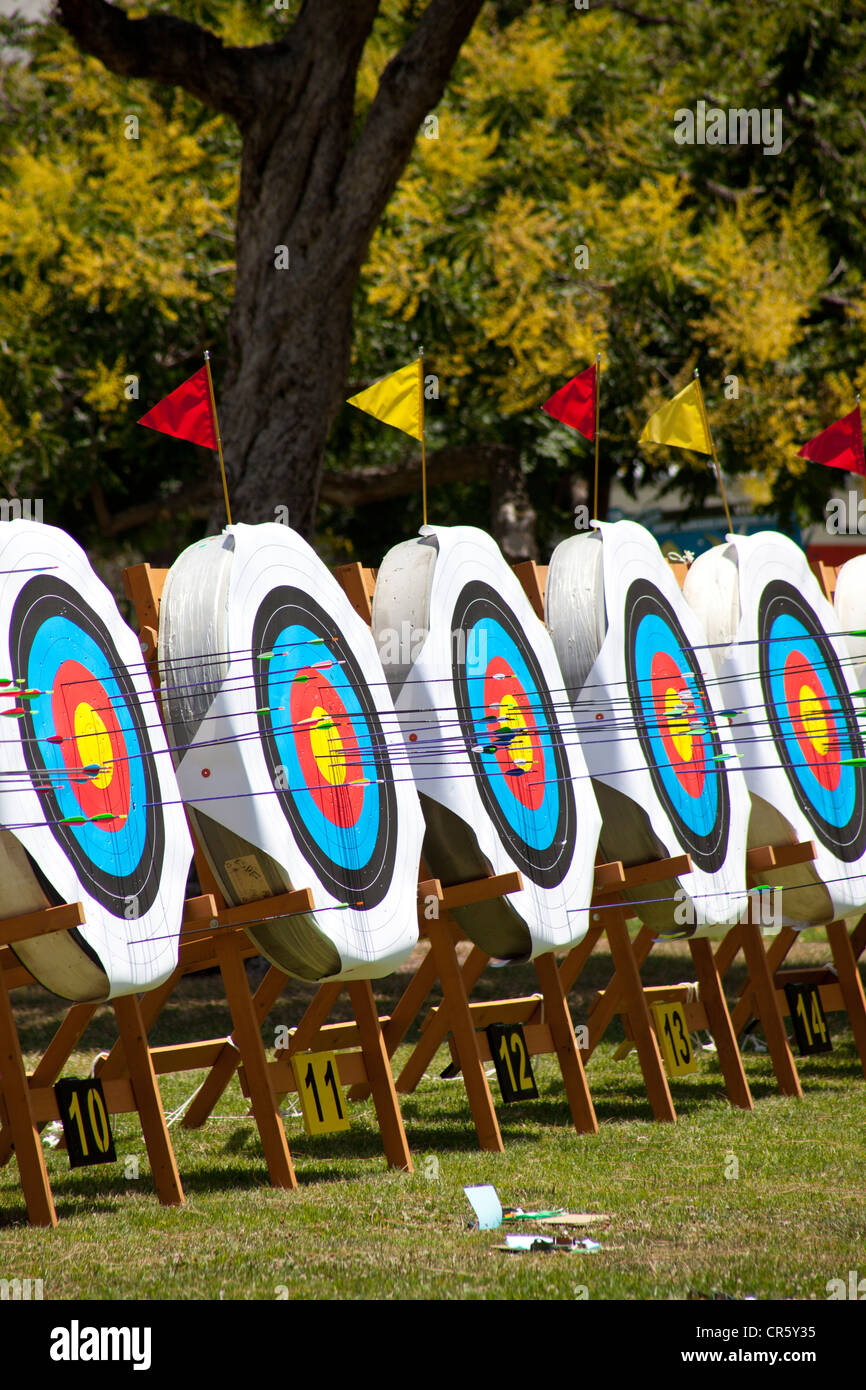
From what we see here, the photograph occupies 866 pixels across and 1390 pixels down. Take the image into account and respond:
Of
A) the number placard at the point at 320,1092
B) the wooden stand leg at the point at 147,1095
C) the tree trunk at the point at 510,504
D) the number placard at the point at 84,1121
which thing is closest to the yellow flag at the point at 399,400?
the number placard at the point at 320,1092

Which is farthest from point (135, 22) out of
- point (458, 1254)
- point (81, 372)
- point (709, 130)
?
point (458, 1254)

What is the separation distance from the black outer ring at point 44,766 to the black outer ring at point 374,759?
44 cm

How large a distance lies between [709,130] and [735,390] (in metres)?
3.66

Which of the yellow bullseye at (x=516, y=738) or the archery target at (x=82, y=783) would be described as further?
the yellow bullseye at (x=516, y=738)

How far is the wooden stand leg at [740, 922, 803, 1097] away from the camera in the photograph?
24.1 feet

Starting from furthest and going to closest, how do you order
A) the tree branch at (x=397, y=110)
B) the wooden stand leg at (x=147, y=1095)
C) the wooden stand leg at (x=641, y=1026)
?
1. the tree branch at (x=397, y=110)
2. the wooden stand leg at (x=641, y=1026)
3. the wooden stand leg at (x=147, y=1095)

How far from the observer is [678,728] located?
738 cm

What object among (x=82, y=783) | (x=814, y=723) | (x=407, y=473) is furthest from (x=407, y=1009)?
(x=407, y=473)

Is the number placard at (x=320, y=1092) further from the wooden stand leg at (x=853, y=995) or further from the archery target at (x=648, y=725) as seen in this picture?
the wooden stand leg at (x=853, y=995)

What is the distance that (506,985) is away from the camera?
11.2m

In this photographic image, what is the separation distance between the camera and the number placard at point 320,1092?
5508mm

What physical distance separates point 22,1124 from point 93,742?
1272 millimetres

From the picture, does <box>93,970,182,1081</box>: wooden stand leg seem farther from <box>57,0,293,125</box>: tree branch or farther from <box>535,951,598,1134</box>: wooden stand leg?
<box>57,0,293,125</box>: tree branch
